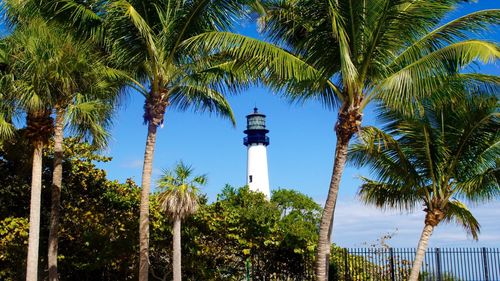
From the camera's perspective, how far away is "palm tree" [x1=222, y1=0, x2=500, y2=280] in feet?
35.5

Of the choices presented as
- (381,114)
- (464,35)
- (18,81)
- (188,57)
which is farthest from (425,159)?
(18,81)

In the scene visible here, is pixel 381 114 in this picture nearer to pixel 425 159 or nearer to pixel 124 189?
pixel 425 159

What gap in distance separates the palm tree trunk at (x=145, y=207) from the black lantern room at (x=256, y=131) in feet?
108

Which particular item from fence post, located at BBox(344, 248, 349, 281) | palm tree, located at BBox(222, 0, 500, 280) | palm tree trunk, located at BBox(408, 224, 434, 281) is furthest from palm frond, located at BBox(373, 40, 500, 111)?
fence post, located at BBox(344, 248, 349, 281)

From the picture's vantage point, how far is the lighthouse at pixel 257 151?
146 ft

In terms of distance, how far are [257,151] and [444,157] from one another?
30.6m

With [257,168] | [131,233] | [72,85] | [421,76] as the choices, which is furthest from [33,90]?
[257,168]

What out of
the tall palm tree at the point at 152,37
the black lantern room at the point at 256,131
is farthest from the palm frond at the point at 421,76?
the black lantern room at the point at 256,131

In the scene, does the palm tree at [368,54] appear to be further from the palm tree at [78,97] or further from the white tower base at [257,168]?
the white tower base at [257,168]

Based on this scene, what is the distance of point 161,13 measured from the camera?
41.4ft

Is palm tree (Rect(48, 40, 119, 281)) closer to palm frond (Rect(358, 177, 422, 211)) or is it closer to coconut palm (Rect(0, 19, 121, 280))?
coconut palm (Rect(0, 19, 121, 280))

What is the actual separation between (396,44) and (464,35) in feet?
4.59

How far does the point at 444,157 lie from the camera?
15.0 meters

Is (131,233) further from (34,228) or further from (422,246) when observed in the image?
(422,246)
